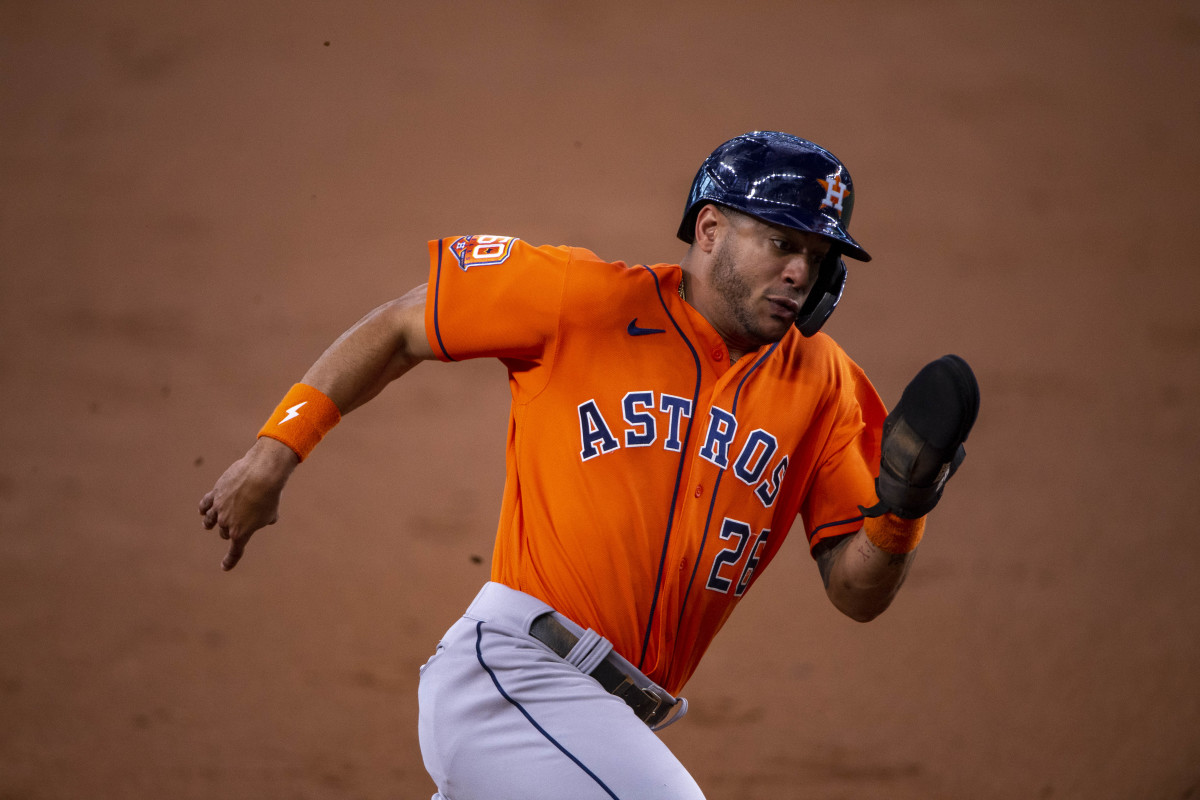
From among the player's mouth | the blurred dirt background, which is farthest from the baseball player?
the blurred dirt background

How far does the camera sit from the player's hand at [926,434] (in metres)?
1.46

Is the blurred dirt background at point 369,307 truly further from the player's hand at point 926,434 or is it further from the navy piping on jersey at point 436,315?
the player's hand at point 926,434

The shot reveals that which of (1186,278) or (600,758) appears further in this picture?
(1186,278)

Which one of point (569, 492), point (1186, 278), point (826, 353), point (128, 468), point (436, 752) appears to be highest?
point (1186, 278)

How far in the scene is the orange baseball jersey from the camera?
167 centimetres

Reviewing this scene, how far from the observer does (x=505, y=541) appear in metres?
1.77

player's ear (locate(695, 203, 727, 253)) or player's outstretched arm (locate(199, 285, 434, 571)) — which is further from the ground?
player's ear (locate(695, 203, 727, 253))

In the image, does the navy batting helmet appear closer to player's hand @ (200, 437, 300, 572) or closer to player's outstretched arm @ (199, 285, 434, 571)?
player's outstretched arm @ (199, 285, 434, 571)

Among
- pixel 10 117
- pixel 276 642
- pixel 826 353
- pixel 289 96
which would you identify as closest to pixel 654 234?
pixel 289 96

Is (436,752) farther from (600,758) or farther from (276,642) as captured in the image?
(276,642)

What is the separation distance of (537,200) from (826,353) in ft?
5.83

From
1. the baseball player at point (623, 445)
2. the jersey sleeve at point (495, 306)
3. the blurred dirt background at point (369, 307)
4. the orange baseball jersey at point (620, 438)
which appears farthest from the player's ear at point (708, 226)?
the blurred dirt background at point (369, 307)

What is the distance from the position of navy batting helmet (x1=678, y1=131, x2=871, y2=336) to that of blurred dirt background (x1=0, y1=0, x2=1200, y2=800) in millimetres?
1694

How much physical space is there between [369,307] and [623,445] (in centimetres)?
193
